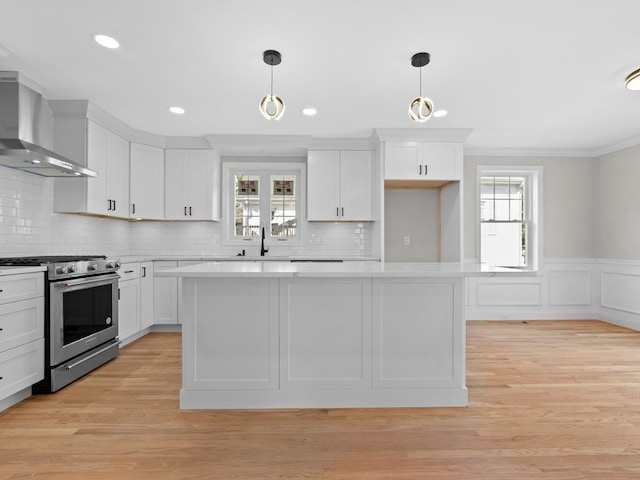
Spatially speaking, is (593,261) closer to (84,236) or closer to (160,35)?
(160,35)

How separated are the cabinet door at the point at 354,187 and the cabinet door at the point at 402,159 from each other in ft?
1.24

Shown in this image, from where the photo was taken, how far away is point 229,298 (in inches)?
93.7

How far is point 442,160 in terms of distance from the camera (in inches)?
177

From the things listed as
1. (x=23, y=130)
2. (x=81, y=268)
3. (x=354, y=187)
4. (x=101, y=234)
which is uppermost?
(x=23, y=130)

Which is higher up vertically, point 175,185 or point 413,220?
point 175,185

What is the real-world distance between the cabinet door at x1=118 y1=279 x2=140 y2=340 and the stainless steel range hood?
4.51ft

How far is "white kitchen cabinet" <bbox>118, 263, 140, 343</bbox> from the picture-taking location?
3.75 metres

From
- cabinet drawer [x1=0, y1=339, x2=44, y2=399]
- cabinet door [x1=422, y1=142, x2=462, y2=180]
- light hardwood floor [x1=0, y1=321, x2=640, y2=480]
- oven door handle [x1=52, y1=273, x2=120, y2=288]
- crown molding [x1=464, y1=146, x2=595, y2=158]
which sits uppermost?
crown molding [x1=464, y1=146, x2=595, y2=158]

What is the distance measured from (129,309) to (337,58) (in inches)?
131

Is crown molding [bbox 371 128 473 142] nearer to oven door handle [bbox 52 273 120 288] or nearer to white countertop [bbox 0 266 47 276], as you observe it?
oven door handle [bbox 52 273 120 288]

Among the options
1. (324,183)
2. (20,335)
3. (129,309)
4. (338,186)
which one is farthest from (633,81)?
(129,309)

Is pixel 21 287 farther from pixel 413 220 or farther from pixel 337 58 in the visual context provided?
pixel 413 220

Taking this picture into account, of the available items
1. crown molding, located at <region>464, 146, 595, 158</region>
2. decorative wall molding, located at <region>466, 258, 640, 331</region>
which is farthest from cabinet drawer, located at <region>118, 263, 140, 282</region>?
crown molding, located at <region>464, 146, 595, 158</region>

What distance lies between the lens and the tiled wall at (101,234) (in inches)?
125
